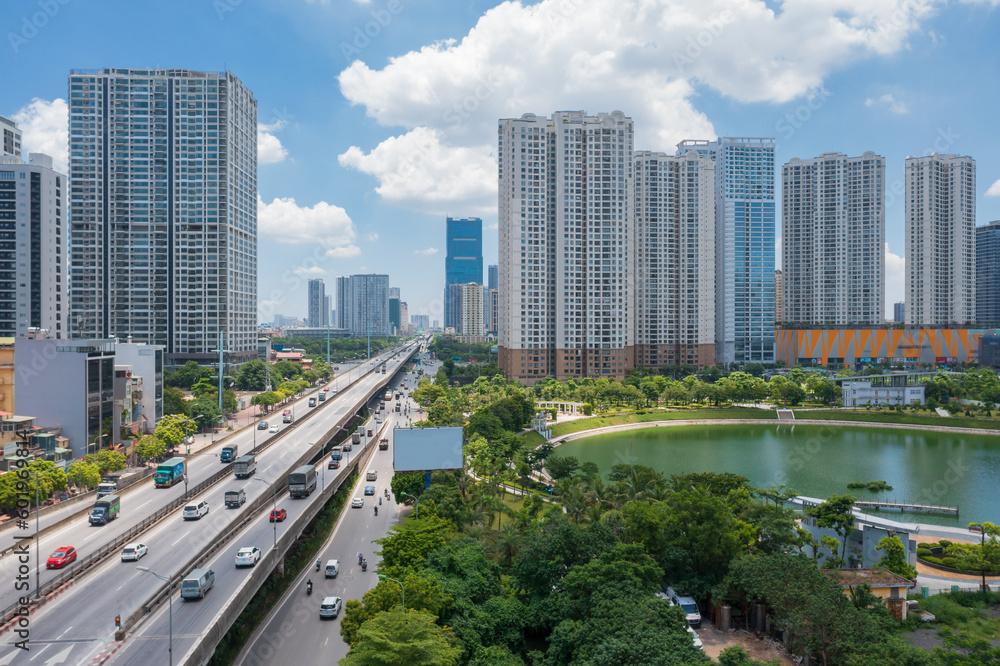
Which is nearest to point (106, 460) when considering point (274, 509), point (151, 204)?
point (274, 509)

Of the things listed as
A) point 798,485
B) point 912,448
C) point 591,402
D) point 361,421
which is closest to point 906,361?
point 912,448

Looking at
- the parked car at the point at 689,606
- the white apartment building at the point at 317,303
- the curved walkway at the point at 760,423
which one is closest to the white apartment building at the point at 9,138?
the curved walkway at the point at 760,423

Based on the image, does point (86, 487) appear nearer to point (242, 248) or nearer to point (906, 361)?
point (242, 248)

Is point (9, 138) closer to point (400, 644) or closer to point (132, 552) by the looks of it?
point (132, 552)

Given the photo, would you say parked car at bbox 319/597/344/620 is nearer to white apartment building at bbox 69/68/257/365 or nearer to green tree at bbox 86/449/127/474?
green tree at bbox 86/449/127/474

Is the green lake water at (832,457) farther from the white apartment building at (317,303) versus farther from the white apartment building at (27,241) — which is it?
the white apartment building at (317,303)

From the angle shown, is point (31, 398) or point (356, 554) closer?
point (356, 554)
